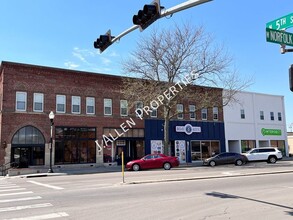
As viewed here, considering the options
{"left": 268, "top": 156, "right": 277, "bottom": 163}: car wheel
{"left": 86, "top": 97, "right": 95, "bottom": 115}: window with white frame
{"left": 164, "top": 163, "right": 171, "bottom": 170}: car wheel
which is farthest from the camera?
{"left": 268, "top": 156, "right": 277, "bottom": 163}: car wheel

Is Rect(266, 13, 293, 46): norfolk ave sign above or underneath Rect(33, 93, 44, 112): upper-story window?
underneath

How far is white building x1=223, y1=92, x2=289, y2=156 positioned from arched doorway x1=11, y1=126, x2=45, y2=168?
73.8 feet

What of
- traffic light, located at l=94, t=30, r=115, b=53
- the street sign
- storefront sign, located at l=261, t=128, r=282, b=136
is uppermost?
traffic light, located at l=94, t=30, r=115, b=53

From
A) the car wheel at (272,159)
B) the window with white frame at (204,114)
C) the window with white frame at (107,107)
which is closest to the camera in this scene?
the window with white frame at (107,107)

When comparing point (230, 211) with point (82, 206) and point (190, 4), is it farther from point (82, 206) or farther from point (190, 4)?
point (190, 4)

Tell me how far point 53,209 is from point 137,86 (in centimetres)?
2116

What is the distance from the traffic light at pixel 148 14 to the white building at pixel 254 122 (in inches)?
1279

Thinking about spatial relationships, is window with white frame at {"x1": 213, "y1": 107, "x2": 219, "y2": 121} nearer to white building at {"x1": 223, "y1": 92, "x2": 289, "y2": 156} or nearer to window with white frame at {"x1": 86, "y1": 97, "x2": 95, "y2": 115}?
white building at {"x1": 223, "y1": 92, "x2": 289, "y2": 156}

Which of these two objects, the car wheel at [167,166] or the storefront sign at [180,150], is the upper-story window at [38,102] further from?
the storefront sign at [180,150]

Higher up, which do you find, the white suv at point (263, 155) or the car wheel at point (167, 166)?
the white suv at point (263, 155)

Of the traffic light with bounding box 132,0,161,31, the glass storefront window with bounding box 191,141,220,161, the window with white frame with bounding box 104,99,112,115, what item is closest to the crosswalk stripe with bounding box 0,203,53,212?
the traffic light with bounding box 132,0,161,31

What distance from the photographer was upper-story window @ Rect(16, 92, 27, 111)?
2733 cm

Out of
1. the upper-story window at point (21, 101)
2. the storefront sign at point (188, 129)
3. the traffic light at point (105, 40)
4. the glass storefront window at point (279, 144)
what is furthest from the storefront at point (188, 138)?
the traffic light at point (105, 40)

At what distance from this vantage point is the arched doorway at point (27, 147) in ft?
88.3
